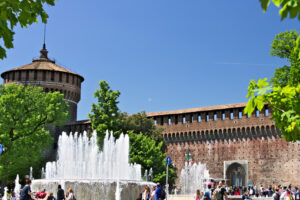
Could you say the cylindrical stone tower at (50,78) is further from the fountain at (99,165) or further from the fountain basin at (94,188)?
the fountain basin at (94,188)

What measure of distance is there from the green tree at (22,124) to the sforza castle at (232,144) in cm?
936

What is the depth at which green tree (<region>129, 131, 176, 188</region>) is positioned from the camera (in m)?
31.5

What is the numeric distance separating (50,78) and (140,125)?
45.8 feet

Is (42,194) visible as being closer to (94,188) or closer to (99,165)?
(94,188)

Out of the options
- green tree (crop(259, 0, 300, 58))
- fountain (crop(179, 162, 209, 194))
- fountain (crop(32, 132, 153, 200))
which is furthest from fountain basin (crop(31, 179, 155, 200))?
fountain (crop(179, 162, 209, 194))

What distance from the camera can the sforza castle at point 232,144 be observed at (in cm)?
3575

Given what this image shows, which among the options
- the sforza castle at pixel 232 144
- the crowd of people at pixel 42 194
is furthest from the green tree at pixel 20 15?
the sforza castle at pixel 232 144

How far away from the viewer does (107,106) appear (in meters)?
32.9

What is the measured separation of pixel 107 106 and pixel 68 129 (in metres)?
13.2

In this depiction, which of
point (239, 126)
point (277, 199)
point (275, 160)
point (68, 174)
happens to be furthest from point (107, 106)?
point (277, 199)

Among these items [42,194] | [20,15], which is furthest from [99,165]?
[20,15]

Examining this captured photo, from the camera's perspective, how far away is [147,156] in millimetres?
31984

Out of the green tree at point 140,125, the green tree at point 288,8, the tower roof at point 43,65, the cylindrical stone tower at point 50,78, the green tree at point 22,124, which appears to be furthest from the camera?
the tower roof at point 43,65

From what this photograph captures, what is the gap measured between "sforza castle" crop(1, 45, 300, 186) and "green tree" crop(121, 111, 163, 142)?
4.11 m
